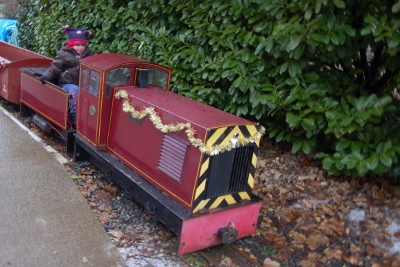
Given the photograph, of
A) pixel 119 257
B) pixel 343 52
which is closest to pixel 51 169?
pixel 119 257

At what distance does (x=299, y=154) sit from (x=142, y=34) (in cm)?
390

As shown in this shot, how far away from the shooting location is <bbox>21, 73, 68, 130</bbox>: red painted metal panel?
Result: 7129mm

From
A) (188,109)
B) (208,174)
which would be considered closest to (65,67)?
(188,109)

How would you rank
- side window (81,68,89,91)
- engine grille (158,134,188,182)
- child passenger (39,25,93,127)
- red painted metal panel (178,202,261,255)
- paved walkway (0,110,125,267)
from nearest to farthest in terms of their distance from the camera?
paved walkway (0,110,125,267) → red painted metal panel (178,202,261,255) → engine grille (158,134,188,182) → side window (81,68,89,91) → child passenger (39,25,93,127)

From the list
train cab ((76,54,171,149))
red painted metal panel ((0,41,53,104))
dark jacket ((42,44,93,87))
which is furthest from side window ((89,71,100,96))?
red painted metal panel ((0,41,53,104))

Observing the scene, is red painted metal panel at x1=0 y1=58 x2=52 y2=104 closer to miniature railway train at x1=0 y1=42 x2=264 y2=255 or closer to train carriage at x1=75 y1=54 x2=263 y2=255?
miniature railway train at x1=0 y1=42 x2=264 y2=255

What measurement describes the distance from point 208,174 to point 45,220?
6.54ft

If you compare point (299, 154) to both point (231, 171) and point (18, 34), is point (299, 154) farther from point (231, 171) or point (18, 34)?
point (18, 34)

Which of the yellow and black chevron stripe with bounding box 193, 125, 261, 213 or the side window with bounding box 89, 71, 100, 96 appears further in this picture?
the side window with bounding box 89, 71, 100, 96

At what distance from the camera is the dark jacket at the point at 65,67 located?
24.6 feet

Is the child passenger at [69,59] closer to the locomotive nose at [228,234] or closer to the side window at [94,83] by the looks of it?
the side window at [94,83]

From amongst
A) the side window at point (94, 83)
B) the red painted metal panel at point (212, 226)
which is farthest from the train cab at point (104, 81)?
the red painted metal panel at point (212, 226)

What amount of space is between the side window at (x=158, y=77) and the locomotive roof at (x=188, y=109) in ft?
0.93

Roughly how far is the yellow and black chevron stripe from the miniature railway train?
0.04ft
